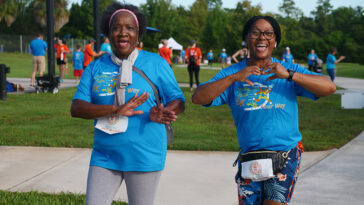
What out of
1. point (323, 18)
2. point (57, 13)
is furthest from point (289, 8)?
point (57, 13)

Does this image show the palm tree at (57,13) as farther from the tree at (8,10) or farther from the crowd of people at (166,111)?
the crowd of people at (166,111)

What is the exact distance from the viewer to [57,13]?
193ft

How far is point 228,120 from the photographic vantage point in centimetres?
1032

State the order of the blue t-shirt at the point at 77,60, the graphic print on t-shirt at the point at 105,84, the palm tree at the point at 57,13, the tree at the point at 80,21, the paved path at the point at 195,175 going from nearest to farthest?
the graphic print on t-shirt at the point at 105,84 → the paved path at the point at 195,175 → the blue t-shirt at the point at 77,60 → the palm tree at the point at 57,13 → the tree at the point at 80,21

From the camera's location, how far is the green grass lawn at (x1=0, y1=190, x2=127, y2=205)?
457 centimetres

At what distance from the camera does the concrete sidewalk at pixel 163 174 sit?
16.4ft

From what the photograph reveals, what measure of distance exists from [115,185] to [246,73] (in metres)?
1.03

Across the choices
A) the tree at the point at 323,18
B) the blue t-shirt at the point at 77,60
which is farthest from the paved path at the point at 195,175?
the tree at the point at 323,18

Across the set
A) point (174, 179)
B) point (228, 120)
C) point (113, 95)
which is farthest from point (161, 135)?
point (228, 120)

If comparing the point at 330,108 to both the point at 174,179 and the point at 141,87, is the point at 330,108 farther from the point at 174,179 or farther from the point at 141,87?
the point at 141,87

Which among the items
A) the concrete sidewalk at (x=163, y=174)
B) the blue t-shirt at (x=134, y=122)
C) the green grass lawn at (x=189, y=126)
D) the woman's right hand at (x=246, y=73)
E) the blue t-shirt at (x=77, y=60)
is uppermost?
the woman's right hand at (x=246, y=73)

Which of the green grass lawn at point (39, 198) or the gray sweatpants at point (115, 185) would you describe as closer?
the gray sweatpants at point (115, 185)

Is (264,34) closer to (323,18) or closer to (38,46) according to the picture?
(38,46)

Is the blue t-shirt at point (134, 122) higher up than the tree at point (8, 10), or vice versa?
the tree at point (8, 10)
